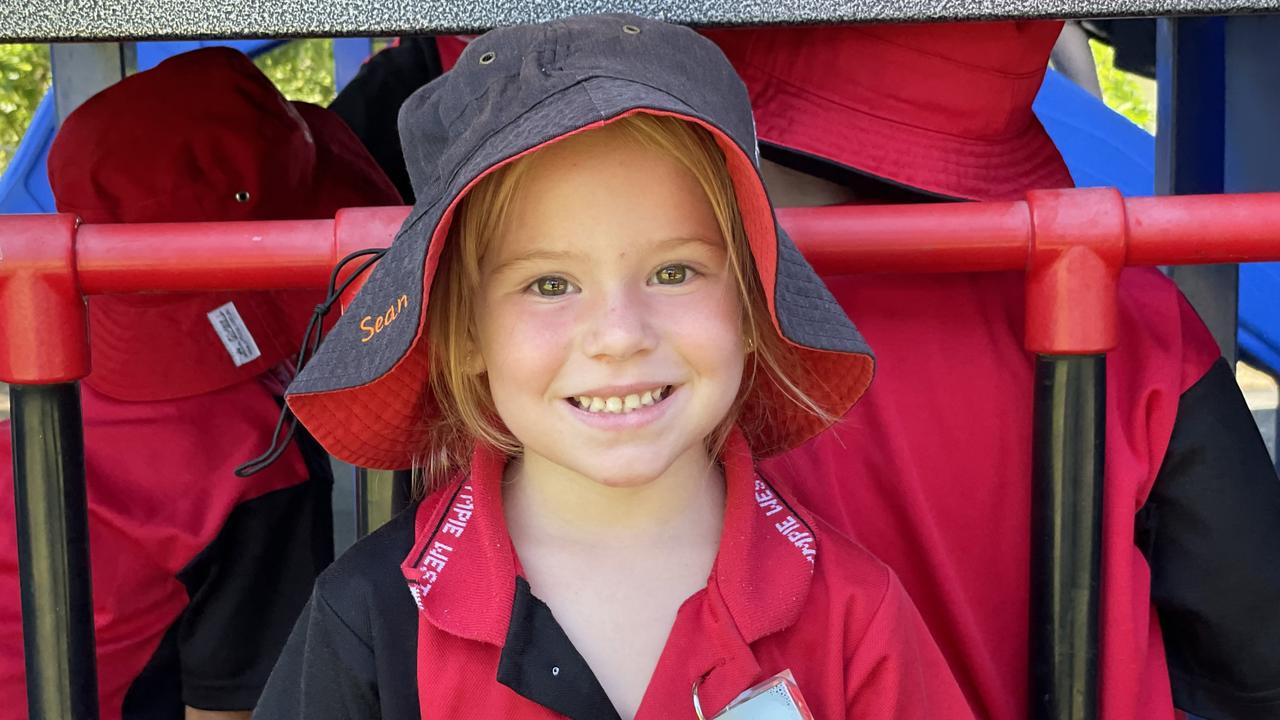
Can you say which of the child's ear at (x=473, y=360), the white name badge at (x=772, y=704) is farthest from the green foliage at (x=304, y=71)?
the white name badge at (x=772, y=704)

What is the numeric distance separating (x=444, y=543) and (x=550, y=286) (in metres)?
0.21

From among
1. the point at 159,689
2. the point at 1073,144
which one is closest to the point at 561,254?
the point at 159,689

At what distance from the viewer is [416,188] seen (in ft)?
3.37

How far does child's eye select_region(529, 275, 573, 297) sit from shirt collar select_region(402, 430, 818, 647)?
151 millimetres

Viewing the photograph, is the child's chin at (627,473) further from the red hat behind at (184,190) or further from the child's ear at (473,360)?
the red hat behind at (184,190)

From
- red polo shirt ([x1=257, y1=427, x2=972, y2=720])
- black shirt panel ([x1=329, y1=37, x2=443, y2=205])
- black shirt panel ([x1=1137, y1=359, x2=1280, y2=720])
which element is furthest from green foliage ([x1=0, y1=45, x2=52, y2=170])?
black shirt panel ([x1=1137, y1=359, x2=1280, y2=720])

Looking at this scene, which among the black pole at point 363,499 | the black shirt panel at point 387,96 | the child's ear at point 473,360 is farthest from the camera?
the black shirt panel at point 387,96

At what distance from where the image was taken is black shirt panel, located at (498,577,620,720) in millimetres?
983

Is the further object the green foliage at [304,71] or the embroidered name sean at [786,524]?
the green foliage at [304,71]

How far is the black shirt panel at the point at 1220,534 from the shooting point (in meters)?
1.18

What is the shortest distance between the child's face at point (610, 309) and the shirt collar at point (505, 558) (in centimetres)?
8

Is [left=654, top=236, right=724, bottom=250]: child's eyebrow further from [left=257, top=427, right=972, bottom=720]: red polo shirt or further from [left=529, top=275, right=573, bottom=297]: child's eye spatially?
[left=257, top=427, right=972, bottom=720]: red polo shirt

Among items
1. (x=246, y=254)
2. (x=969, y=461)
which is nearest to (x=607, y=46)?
(x=246, y=254)

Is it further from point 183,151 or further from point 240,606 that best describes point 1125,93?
point 240,606
